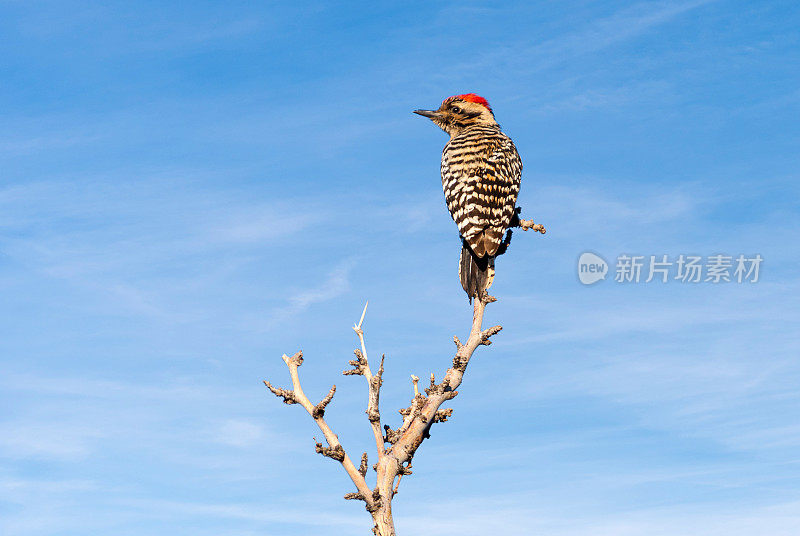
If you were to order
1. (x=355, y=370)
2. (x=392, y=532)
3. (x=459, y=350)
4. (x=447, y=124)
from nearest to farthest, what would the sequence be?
(x=392, y=532)
(x=355, y=370)
(x=459, y=350)
(x=447, y=124)

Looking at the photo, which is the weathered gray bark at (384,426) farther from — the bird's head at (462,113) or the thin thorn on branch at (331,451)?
the bird's head at (462,113)

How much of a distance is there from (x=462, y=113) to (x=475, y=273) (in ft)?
12.7

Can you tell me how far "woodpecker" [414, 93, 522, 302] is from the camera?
372 inches

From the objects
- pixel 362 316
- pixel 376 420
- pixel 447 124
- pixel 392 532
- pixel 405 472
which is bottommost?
pixel 392 532

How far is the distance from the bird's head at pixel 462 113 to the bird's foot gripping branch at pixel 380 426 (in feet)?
17.8

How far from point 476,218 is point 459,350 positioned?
2.29 m

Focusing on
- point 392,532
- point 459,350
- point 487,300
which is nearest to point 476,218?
point 487,300

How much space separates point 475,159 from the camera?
407 inches

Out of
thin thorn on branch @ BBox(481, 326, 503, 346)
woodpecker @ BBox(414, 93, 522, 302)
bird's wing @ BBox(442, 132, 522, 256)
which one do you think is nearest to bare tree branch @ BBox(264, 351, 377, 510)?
thin thorn on branch @ BBox(481, 326, 503, 346)

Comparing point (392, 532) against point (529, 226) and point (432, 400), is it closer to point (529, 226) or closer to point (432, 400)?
point (432, 400)

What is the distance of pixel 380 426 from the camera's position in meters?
7.23

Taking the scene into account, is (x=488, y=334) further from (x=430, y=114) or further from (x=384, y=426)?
(x=430, y=114)

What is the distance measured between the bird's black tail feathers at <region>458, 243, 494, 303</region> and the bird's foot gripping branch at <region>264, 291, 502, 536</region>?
157cm

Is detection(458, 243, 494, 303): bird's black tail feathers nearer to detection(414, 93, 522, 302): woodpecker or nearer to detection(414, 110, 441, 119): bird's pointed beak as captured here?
detection(414, 93, 522, 302): woodpecker
